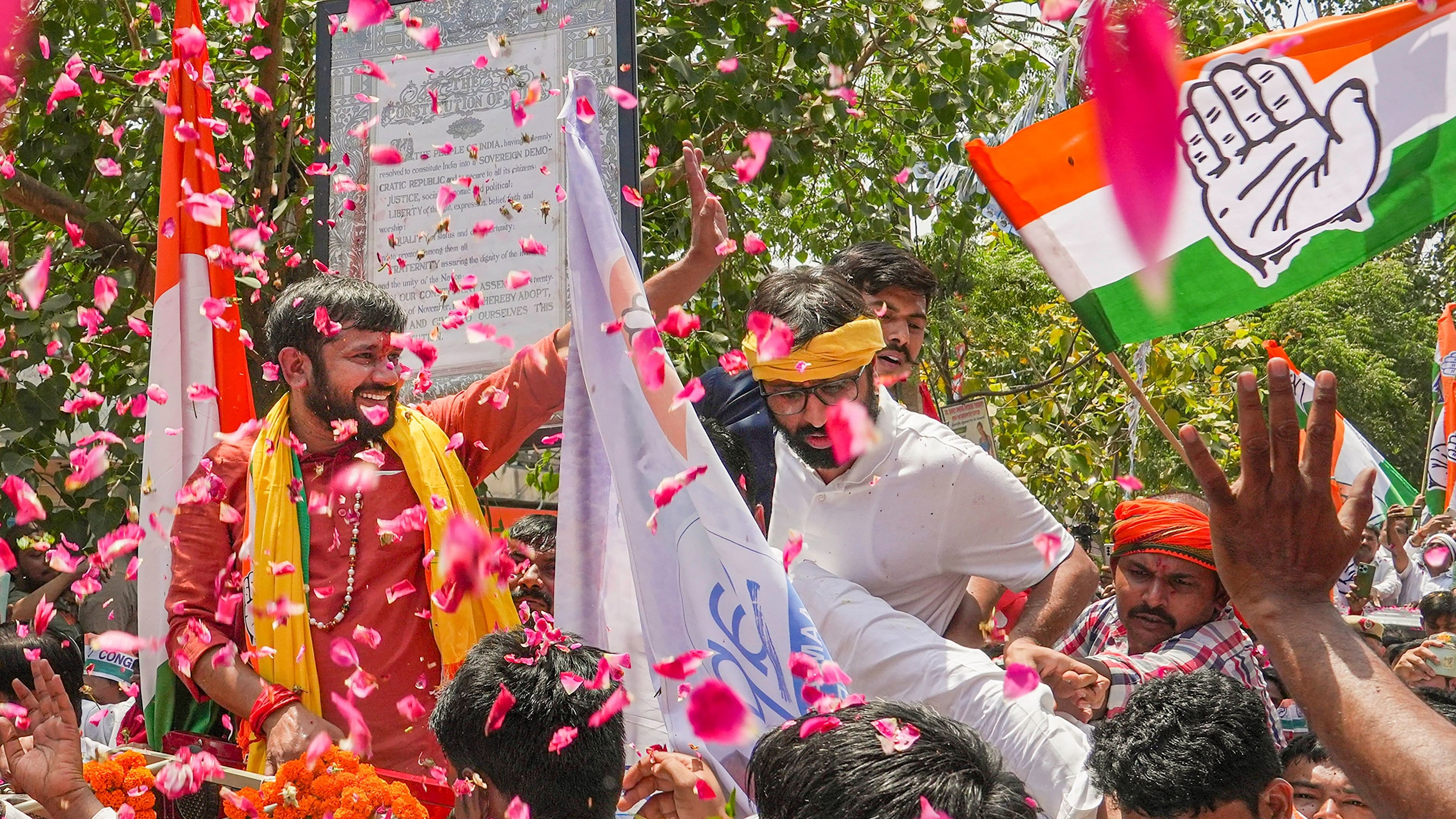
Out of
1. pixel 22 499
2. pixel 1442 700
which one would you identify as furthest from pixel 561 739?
pixel 22 499

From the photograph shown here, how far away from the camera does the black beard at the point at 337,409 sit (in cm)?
332

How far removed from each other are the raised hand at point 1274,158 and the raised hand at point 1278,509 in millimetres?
1809

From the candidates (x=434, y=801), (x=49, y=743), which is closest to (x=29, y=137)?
(x=49, y=743)

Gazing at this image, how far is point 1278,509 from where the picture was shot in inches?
64.7

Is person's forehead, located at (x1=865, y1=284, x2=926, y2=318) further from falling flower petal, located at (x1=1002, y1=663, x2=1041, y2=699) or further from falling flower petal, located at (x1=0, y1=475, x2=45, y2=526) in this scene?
falling flower petal, located at (x1=0, y1=475, x2=45, y2=526)

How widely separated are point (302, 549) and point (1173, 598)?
2084 millimetres

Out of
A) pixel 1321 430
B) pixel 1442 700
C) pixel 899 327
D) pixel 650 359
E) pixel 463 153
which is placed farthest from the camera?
pixel 463 153

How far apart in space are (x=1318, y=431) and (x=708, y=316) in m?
4.40

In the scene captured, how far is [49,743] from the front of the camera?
8.20 feet

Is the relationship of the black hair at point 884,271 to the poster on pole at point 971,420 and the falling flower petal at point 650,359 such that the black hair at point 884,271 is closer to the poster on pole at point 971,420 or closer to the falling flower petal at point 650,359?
the falling flower petal at point 650,359

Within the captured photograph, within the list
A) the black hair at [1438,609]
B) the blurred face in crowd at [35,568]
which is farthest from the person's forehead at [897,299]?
the blurred face in crowd at [35,568]

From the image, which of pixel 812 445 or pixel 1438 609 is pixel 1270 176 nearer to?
pixel 812 445

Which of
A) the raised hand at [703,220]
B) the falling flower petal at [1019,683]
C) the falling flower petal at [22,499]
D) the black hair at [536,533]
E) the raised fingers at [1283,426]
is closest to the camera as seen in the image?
the raised fingers at [1283,426]

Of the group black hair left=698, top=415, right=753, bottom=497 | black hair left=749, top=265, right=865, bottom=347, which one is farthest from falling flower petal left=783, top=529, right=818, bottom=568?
black hair left=749, top=265, right=865, bottom=347
